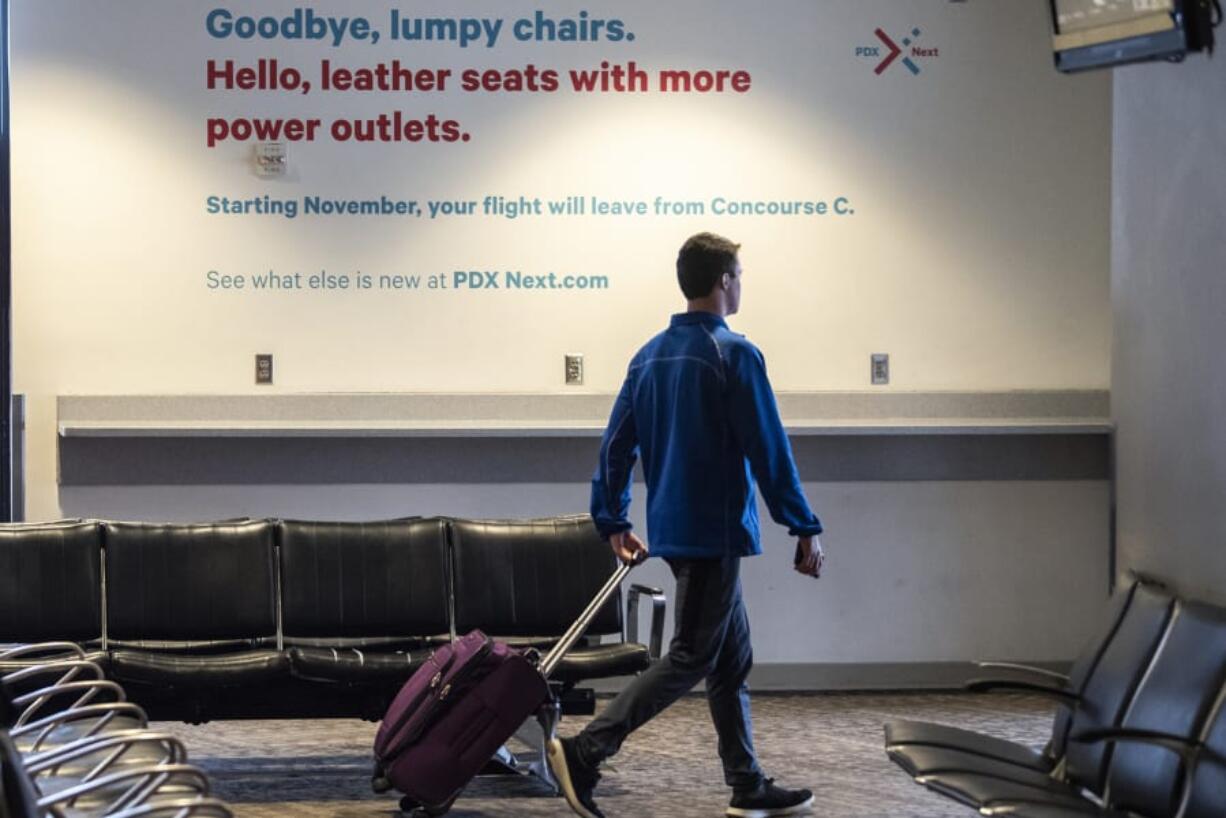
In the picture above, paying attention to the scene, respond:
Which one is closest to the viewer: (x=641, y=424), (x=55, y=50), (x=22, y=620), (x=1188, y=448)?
(x=1188, y=448)

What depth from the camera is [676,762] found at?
21.1 feet

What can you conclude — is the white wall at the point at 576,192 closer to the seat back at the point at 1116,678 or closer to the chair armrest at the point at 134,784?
the seat back at the point at 1116,678

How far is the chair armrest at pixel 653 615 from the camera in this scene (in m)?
6.02

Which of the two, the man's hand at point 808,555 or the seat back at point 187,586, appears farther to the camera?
the seat back at point 187,586

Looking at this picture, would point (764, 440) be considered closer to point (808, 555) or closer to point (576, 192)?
point (808, 555)

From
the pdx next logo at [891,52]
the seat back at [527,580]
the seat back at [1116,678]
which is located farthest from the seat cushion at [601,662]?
the pdx next logo at [891,52]

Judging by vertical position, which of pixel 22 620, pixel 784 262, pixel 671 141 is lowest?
pixel 22 620

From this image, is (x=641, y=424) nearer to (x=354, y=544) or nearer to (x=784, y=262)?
(x=354, y=544)

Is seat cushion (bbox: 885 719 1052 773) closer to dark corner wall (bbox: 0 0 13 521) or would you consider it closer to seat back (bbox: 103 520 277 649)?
seat back (bbox: 103 520 277 649)

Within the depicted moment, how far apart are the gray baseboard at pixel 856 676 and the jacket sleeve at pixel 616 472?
261cm

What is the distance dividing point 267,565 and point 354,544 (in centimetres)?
30

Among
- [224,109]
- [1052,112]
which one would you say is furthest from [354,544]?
[1052,112]

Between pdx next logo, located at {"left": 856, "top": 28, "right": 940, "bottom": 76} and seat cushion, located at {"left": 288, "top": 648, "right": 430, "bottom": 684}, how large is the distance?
3541mm

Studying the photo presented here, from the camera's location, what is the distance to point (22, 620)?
6102mm
